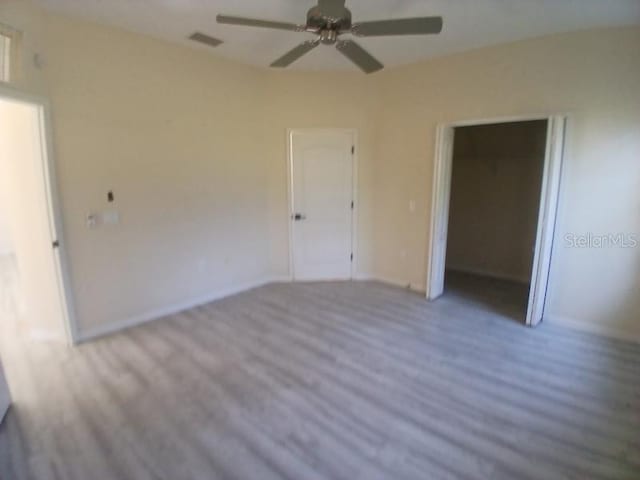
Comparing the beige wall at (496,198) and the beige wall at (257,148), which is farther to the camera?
the beige wall at (496,198)

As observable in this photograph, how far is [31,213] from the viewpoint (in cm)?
287

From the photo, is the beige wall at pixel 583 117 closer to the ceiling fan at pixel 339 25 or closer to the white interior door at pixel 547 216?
the white interior door at pixel 547 216

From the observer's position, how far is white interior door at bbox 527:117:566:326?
2.98 meters

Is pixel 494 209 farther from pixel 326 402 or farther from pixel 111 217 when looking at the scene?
pixel 111 217

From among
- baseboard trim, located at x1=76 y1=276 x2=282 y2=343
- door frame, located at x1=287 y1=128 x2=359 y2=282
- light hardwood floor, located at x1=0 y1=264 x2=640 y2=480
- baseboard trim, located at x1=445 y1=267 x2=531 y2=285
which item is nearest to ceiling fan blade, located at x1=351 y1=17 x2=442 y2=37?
door frame, located at x1=287 y1=128 x2=359 y2=282

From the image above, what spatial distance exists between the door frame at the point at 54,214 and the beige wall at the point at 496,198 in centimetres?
475

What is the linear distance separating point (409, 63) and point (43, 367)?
471 centimetres

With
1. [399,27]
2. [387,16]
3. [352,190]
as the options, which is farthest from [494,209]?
[399,27]

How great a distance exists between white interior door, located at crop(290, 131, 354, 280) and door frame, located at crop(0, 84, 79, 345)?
8.29 feet

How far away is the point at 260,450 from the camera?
6.05ft

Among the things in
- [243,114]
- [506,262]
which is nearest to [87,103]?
[243,114]

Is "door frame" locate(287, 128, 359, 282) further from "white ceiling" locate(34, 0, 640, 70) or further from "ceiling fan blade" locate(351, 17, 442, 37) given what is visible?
"ceiling fan blade" locate(351, 17, 442, 37)

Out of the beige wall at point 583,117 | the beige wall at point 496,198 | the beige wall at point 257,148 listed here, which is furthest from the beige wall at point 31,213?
the beige wall at point 496,198

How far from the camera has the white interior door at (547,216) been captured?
298 cm
